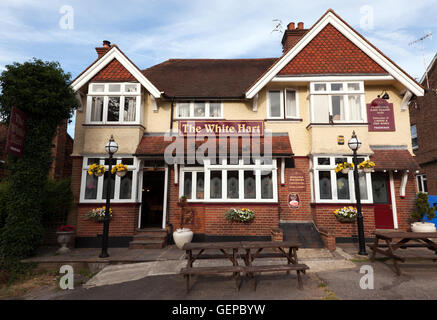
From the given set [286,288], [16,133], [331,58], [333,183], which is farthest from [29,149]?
[331,58]

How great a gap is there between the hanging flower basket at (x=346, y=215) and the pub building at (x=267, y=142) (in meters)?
0.24

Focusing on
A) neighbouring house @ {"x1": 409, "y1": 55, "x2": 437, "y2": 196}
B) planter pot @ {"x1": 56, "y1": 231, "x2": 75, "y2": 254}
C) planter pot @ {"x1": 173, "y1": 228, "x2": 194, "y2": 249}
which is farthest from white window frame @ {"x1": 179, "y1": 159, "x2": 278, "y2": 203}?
neighbouring house @ {"x1": 409, "y1": 55, "x2": 437, "y2": 196}

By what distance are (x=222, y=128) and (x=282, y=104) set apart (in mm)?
3065

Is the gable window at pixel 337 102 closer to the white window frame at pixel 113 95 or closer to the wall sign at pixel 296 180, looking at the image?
the wall sign at pixel 296 180

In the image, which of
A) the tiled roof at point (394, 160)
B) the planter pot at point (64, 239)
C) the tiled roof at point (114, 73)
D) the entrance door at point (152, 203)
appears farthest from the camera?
the entrance door at point (152, 203)

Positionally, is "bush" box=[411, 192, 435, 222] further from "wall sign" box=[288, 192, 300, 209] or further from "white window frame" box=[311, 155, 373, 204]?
"wall sign" box=[288, 192, 300, 209]

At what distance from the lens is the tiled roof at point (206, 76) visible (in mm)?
11641

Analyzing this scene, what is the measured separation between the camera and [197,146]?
10.3 metres

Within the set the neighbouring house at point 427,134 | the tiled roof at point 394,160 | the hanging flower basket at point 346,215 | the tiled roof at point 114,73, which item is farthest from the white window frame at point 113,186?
the neighbouring house at point 427,134

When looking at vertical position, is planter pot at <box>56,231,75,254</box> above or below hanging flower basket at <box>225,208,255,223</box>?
below

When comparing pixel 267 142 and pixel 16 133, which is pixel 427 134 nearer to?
pixel 267 142

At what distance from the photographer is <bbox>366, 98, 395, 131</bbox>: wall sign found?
1059 cm

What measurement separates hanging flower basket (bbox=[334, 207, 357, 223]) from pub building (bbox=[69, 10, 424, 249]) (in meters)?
0.24
